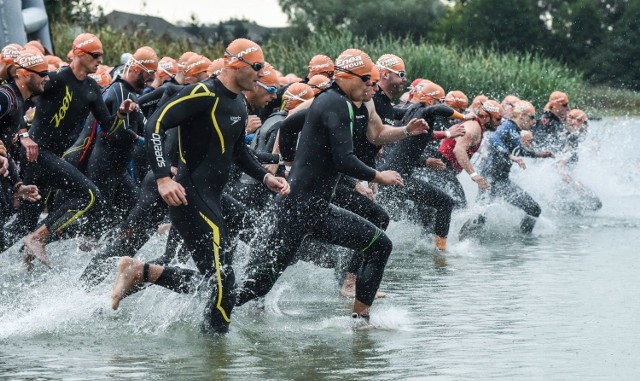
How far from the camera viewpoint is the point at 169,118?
7527 millimetres

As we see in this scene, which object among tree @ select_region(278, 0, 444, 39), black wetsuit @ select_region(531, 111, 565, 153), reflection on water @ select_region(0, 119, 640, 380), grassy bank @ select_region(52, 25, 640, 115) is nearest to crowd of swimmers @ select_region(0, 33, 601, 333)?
reflection on water @ select_region(0, 119, 640, 380)

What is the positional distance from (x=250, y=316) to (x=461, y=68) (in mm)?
21642

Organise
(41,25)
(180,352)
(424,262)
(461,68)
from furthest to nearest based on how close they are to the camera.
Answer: (461,68)
(41,25)
(424,262)
(180,352)

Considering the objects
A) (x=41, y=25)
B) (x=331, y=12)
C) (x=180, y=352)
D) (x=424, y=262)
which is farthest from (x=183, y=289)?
(x=331, y=12)

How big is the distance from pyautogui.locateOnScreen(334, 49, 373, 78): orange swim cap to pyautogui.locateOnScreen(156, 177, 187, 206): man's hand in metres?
1.61

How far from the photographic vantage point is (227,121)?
7742 mm

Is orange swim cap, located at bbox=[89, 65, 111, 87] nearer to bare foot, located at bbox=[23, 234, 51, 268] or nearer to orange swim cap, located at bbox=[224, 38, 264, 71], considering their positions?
bare foot, located at bbox=[23, 234, 51, 268]

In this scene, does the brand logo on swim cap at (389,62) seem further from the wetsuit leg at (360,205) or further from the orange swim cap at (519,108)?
the orange swim cap at (519,108)

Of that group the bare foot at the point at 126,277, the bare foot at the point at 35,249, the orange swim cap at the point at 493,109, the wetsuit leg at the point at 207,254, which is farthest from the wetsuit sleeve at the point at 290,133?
Answer: the orange swim cap at the point at 493,109

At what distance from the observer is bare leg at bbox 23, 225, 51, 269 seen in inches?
416

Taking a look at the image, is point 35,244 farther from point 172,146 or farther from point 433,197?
point 433,197

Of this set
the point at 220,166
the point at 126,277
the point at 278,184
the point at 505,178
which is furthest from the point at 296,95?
the point at 505,178

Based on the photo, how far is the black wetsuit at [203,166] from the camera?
7551mm

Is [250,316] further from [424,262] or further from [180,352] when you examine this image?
[424,262]
